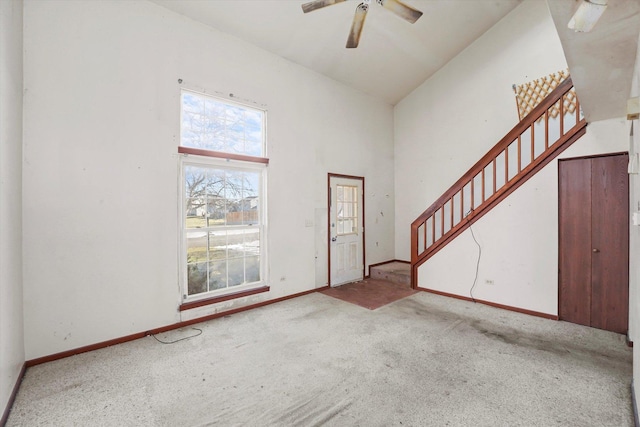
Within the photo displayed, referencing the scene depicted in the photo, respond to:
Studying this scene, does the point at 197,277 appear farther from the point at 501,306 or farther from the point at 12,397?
the point at 501,306

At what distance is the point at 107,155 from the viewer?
113 inches

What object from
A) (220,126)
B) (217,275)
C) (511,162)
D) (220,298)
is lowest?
(220,298)

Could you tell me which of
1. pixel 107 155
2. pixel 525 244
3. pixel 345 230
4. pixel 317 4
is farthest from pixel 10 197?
pixel 525 244

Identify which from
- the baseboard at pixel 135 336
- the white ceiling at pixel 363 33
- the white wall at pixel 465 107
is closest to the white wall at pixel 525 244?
the white wall at pixel 465 107

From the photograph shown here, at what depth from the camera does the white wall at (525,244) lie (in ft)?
10.7

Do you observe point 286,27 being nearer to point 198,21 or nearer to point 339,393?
point 198,21

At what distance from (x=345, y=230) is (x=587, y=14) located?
13.7ft

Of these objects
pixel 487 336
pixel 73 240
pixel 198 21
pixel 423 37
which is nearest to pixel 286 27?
pixel 198 21

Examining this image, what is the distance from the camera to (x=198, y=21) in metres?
3.46

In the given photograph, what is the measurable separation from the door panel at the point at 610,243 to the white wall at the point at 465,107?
1.88 meters

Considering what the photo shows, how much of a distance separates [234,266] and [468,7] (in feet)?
17.3

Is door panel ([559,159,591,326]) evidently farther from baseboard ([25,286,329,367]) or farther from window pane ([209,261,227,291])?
window pane ([209,261,227,291])

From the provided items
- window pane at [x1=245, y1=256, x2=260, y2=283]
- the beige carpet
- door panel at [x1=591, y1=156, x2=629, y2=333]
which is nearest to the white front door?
window pane at [x1=245, y1=256, x2=260, y2=283]

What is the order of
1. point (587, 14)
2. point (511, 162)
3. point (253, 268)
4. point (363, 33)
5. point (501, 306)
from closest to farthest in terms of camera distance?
point (587, 14)
point (501, 306)
point (253, 268)
point (363, 33)
point (511, 162)
